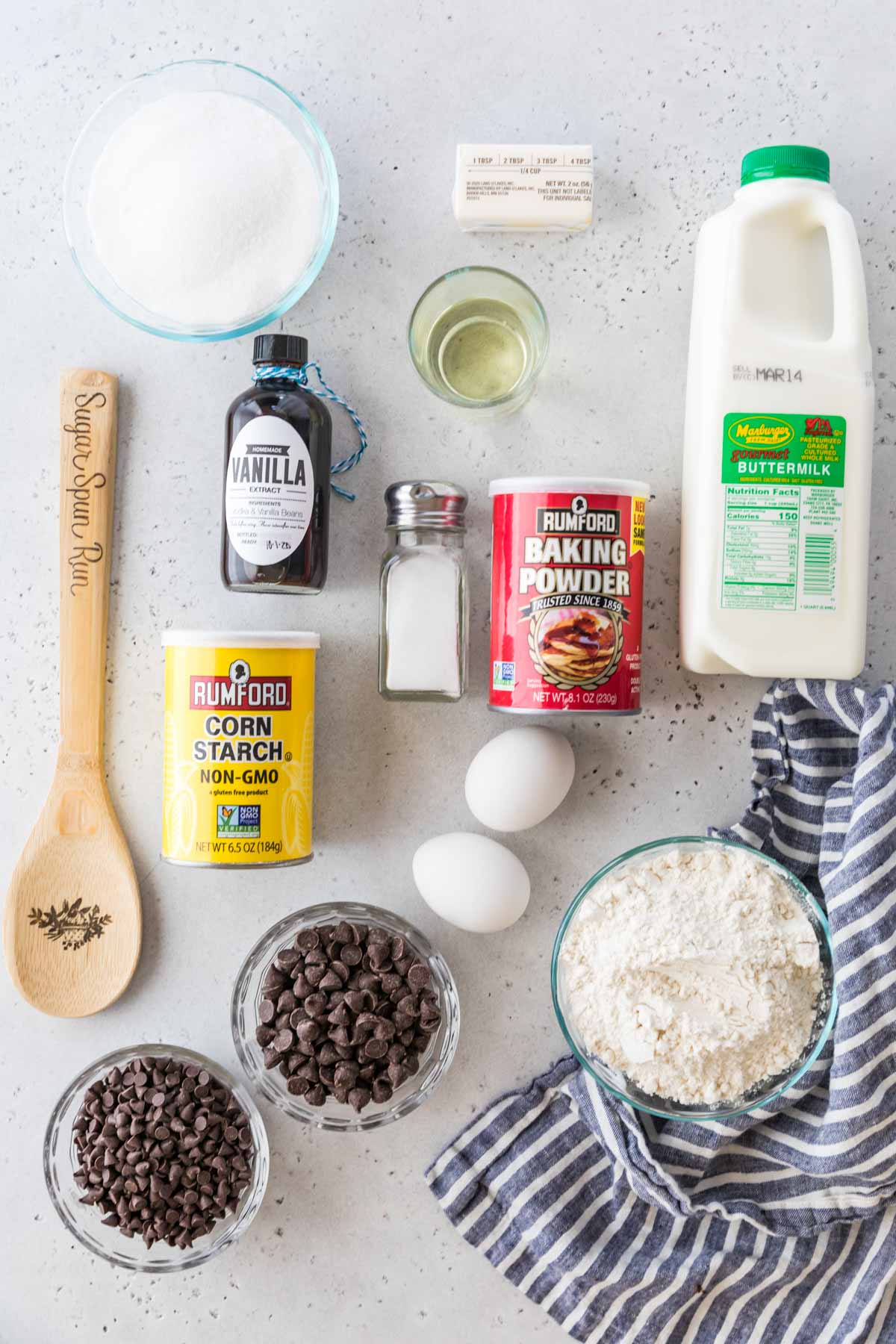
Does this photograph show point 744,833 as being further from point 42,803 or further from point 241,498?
point 42,803

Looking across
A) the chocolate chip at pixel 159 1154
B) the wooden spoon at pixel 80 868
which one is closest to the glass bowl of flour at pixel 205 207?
the wooden spoon at pixel 80 868

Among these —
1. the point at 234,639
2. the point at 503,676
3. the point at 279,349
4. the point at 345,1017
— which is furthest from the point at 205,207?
the point at 345,1017

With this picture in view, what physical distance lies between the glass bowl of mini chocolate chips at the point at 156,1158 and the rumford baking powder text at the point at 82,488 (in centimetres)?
47

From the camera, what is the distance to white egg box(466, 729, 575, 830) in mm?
879

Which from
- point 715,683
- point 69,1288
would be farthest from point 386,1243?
point 715,683

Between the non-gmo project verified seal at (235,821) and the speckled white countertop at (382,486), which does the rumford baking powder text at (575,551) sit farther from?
the non-gmo project verified seal at (235,821)

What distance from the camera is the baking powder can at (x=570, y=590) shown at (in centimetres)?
85

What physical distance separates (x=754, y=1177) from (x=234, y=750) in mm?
640

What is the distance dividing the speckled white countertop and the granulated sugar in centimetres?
6

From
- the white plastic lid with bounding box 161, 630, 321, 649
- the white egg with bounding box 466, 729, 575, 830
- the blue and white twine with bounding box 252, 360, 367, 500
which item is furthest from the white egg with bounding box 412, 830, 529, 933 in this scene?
the blue and white twine with bounding box 252, 360, 367, 500

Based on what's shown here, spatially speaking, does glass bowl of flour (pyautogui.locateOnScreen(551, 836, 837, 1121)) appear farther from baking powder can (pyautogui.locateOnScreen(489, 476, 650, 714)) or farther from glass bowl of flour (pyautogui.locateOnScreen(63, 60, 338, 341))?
glass bowl of flour (pyautogui.locateOnScreen(63, 60, 338, 341))

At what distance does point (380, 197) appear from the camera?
965 mm

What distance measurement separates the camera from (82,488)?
3.12ft

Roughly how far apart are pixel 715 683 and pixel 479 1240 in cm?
59
